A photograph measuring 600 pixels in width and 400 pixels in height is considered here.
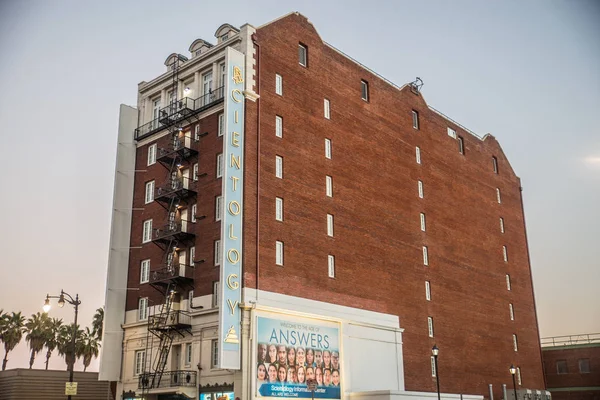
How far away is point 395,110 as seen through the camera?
62.2 metres

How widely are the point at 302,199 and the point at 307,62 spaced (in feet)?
37.7

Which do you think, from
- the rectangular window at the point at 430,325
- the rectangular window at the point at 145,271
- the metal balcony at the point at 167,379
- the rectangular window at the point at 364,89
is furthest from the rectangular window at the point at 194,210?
the rectangular window at the point at 430,325

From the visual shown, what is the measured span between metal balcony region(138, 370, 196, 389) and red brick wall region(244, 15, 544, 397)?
721 cm

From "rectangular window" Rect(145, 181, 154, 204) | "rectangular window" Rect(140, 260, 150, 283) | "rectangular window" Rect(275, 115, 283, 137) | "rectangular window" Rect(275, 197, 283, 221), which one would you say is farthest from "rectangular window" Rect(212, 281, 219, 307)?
"rectangular window" Rect(275, 115, 283, 137)

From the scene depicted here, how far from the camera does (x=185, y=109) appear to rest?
4975cm

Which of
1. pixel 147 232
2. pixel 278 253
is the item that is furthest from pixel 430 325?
pixel 147 232

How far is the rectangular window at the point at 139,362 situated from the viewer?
48.3m

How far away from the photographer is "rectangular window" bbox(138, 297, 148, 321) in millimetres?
49838

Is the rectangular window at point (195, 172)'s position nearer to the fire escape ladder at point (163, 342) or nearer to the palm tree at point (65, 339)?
the fire escape ladder at point (163, 342)

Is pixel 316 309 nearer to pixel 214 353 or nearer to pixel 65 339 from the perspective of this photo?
pixel 214 353

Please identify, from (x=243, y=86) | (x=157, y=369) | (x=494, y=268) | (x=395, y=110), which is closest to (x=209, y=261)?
(x=157, y=369)

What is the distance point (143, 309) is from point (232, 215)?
11.5 meters

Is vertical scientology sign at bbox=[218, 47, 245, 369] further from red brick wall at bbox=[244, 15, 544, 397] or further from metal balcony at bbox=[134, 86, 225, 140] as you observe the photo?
metal balcony at bbox=[134, 86, 225, 140]

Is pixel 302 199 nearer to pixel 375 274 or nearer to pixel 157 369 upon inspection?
pixel 375 274
